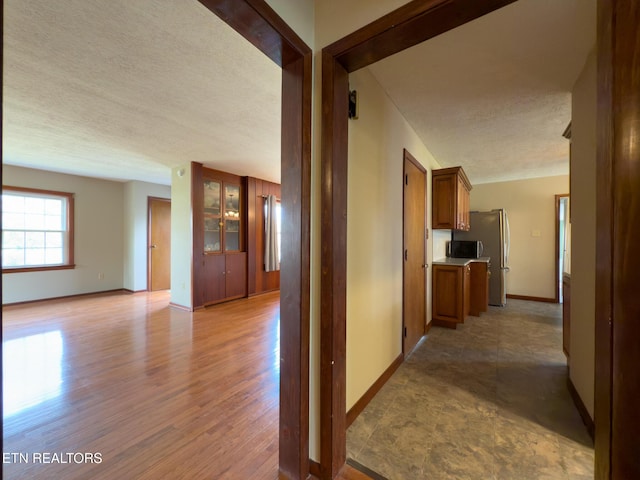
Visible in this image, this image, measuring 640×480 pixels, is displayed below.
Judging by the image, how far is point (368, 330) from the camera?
1921 mm

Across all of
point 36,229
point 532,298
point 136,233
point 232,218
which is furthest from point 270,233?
point 532,298

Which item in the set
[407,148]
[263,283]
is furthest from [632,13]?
[263,283]

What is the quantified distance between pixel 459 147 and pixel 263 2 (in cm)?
305

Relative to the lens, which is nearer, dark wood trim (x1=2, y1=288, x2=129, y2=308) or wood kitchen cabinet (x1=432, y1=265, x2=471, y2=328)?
wood kitchen cabinet (x1=432, y1=265, x2=471, y2=328)

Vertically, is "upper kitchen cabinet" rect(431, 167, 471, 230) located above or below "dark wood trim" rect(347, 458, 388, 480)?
above

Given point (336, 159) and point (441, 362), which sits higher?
point (336, 159)

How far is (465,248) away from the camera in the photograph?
4.59 meters

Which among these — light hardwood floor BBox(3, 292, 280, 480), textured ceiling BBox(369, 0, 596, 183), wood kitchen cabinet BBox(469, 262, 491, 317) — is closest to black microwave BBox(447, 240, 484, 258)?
wood kitchen cabinet BBox(469, 262, 491, 317)

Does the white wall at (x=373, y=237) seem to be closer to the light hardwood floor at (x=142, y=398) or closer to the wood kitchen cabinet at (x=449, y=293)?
the light hardwood floor at (x=142, y=398)

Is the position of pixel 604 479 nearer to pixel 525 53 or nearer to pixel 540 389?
pixel 540 389

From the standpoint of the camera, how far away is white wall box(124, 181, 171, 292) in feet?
18.2

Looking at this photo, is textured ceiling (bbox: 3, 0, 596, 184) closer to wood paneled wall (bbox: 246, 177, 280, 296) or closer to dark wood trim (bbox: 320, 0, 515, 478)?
dark wood trim (bbox: 320, 0, 515, 478)

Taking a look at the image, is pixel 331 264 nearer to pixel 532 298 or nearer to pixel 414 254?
pixel 414 254

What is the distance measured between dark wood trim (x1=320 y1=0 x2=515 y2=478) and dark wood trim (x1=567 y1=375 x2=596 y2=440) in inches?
58.7
